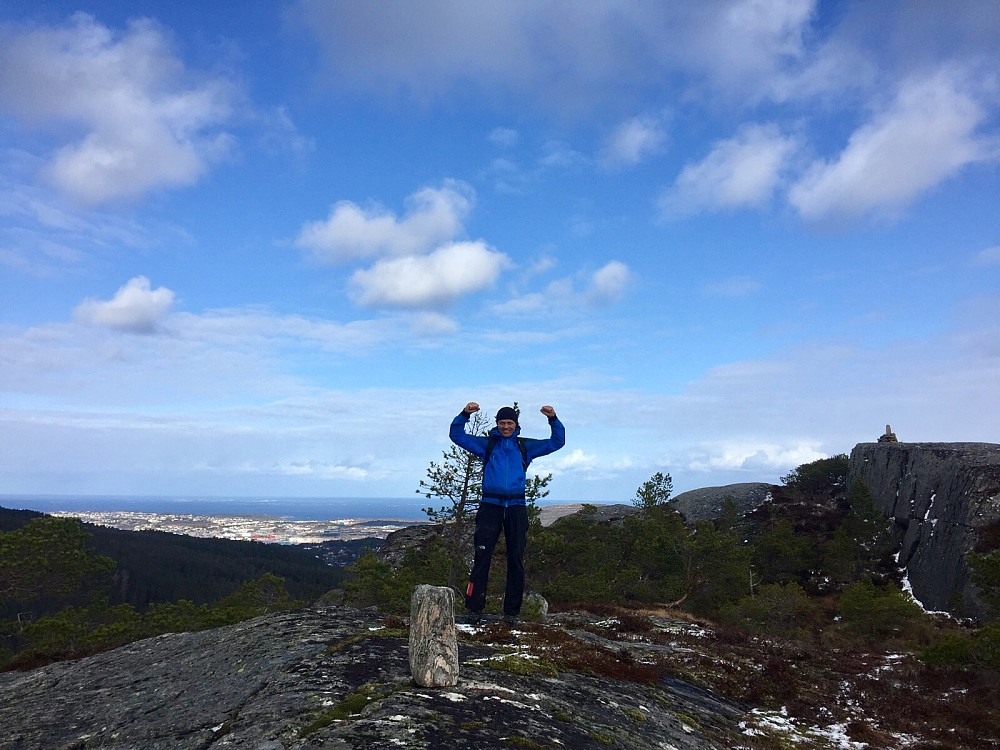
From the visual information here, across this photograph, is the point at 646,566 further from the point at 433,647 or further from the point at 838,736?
the point at 433,647

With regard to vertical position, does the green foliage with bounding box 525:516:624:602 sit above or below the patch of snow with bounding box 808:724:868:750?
below

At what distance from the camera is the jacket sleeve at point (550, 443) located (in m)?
10.9

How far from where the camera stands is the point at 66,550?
27141 millimetres

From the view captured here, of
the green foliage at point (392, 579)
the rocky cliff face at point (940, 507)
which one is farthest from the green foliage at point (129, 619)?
the rocky cliff face at point (940, 507)

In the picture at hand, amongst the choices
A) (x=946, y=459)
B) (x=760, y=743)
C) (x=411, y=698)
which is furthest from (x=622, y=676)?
(x=946, y=459)

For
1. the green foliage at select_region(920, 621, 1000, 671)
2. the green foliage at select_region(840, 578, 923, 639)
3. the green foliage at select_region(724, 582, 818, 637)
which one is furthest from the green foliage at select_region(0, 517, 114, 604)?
the green foliage at select_region(840, 578, 923, 639)

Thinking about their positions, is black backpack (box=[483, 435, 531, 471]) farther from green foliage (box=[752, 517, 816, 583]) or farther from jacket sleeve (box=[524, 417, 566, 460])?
green foliage (box=[752, 517, 816, 583])

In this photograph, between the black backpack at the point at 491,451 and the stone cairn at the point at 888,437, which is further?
the stone cairn at the point at 888,437

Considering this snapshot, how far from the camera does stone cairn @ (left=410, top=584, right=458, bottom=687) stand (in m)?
6.13

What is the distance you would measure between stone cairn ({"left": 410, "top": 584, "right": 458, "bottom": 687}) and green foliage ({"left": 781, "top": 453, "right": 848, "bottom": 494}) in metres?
65.5

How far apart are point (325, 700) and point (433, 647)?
123 cm

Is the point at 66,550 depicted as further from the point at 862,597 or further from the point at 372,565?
the point at 862,597

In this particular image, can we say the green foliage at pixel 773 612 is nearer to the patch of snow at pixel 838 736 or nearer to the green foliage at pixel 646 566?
the green foliage at pixel 646 566

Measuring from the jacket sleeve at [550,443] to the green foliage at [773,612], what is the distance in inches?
676
